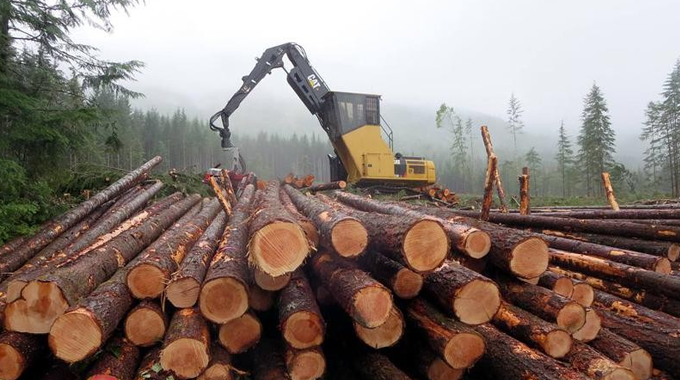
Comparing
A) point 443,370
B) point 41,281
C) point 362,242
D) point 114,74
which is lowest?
point 443,370

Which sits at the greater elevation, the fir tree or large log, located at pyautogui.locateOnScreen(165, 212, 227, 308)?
the fir tree

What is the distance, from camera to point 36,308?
3.07 meters

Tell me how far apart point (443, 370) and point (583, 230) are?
13.4 feet

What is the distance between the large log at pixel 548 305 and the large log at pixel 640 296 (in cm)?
122

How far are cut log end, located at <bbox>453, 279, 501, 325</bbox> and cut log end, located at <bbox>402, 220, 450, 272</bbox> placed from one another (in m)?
0.30

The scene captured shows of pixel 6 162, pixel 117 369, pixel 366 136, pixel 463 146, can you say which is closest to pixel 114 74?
pixel 6 162

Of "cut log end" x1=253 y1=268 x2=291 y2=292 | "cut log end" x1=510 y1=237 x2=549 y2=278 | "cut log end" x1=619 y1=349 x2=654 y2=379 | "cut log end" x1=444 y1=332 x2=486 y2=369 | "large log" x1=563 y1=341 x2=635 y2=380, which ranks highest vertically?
"cut log end" x1=510 y1=237 x2=549 y2=278

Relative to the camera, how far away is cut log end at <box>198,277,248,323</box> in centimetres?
311

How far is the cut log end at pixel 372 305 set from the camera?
9.69ft

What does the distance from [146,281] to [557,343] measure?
10.7ft

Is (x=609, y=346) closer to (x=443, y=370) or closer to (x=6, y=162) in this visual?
(x=443, y=370)

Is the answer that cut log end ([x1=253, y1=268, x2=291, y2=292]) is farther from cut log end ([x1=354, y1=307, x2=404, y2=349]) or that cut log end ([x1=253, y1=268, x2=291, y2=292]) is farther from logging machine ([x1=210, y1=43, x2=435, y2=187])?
logging machine ([x1=210, y1=43, x2=435, y2=187])

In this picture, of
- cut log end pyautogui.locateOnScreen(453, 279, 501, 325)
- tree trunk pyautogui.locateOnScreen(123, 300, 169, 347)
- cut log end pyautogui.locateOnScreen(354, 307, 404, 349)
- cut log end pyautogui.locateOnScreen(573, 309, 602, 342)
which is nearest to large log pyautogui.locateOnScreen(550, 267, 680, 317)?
cut log end pyautogui.locateOnScreen(573, 309, 602, 342)

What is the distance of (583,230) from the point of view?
6105 mm
